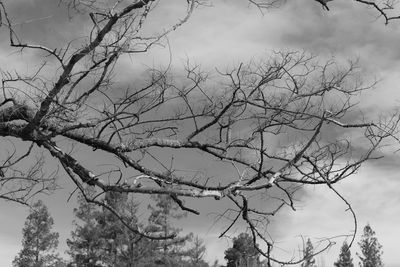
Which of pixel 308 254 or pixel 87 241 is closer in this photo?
pixel 308 254

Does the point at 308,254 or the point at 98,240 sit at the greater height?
the point at 98,240

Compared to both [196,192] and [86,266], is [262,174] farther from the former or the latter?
[86,266]

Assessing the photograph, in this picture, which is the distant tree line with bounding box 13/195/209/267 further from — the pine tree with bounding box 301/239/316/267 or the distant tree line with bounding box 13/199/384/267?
the pine tree with bounding box 301/239/316/267

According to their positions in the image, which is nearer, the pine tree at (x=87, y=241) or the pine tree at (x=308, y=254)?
the pine tree at (x=308, y=254)

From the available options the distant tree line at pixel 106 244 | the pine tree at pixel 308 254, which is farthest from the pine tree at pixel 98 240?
the pine tree at pixel 308 254

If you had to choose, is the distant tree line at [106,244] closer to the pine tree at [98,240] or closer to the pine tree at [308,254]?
the pine tree at [98,240]

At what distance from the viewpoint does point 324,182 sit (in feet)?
18.2

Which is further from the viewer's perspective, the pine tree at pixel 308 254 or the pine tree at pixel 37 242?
the pine tree at pixel 37 242

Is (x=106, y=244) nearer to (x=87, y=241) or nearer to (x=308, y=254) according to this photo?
(x=87, y=241)

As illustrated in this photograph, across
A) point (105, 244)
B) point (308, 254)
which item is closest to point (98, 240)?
point (105, 244)

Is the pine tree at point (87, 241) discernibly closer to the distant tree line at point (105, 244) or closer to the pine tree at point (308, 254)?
the distant tree line at point (105, 244)

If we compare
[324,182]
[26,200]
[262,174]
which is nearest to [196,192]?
[262,174]

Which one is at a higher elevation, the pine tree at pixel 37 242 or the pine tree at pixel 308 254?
the pine tree at pixel 37 242

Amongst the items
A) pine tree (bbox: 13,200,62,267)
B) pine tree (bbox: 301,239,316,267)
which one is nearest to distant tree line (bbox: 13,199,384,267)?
pine tree (bbox: 13,200,62,267)
